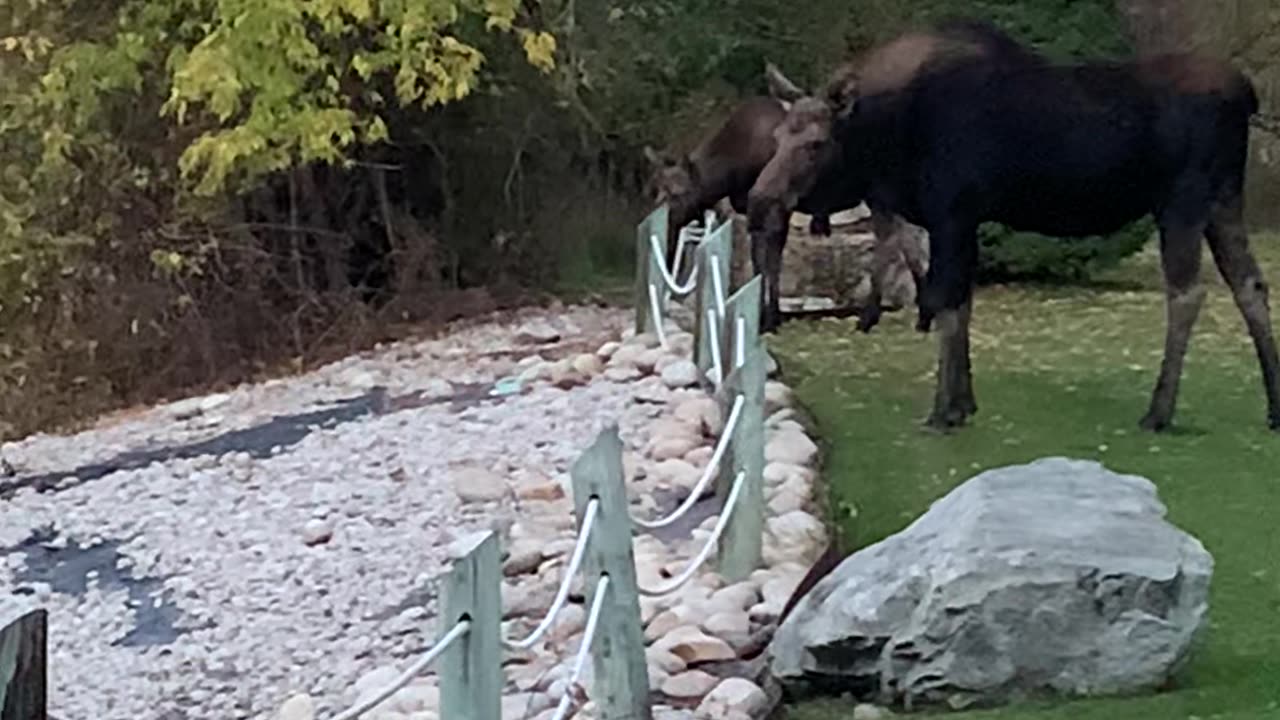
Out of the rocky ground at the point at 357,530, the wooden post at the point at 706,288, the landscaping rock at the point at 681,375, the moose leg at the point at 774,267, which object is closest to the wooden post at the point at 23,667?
the rocky ground at the point at 357,530

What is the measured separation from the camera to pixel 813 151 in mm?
10234

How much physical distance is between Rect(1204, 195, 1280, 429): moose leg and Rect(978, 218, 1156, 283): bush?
637 cm

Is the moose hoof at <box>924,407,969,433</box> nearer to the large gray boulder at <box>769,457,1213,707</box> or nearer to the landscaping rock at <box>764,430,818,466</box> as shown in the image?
the landscaping rock at <box>764,430,818,466</box>

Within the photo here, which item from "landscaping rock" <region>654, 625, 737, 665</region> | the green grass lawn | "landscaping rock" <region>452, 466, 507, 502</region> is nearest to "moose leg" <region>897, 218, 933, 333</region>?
the green grass lawn

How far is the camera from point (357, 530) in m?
8.34

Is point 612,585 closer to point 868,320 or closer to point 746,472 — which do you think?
point 746,472

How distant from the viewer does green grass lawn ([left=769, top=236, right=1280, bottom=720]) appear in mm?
5742

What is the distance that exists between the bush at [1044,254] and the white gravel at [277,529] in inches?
188

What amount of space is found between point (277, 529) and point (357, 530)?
1.34ft

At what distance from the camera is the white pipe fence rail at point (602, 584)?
12.5 feet

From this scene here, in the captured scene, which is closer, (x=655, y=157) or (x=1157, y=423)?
(x=1157, y=423)

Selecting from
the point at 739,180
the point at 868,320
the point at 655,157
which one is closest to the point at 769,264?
the point at 868,320

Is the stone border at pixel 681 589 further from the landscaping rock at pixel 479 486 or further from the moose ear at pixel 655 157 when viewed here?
the moose ear at pixel 655 157

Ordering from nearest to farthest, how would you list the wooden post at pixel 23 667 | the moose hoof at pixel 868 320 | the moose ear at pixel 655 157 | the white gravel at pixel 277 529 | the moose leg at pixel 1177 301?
the wooden post at pixel 23 667 < the white gravel at pixel 277 529 < the moose leg at pixel 1177 301 < the moose hoof at pixel 868 320 < the moose ear at pixel 655 157
